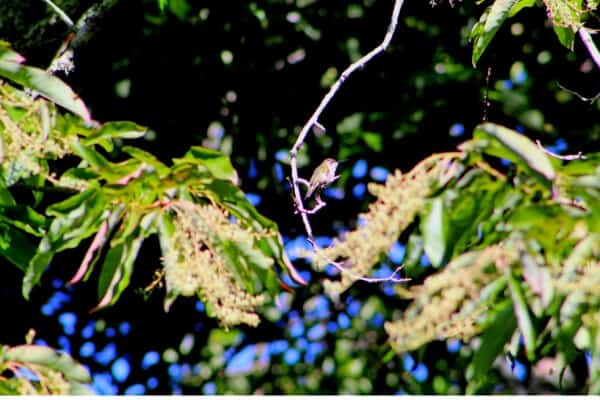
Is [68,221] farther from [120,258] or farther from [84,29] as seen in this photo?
[84,29]

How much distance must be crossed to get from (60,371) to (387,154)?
2287mm

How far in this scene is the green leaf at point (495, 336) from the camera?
46.3 inches

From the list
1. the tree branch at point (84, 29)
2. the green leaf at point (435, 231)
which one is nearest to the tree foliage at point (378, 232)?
the green leaf at point (435, 231)

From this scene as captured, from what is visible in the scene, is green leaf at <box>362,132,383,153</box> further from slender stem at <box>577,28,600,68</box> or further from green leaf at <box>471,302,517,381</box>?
green leaf at <box>471,302,517,381</box>

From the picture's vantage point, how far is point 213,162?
1449 mm

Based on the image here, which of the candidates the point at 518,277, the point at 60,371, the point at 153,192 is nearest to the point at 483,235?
the point at 518,277

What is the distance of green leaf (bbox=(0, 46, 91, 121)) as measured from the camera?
137 cm

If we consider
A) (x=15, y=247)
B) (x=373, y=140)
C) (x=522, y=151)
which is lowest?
(x=373, y=140)

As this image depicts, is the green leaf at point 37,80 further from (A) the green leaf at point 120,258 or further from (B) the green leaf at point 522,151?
(B) the green leaf at point 522,151

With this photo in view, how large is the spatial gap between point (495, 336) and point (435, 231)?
156mm

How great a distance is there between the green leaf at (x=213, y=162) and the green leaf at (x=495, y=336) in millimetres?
422

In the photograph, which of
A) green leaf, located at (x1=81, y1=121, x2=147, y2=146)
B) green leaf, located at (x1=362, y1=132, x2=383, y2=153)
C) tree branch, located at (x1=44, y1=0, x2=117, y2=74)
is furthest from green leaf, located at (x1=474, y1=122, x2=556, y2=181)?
green leaf, located at (x1=362, y1=132, x2=383, y2=153)

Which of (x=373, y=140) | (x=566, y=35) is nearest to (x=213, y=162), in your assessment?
(x=566, y=35)

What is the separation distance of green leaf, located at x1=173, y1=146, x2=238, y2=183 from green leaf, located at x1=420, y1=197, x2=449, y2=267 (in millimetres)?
369
